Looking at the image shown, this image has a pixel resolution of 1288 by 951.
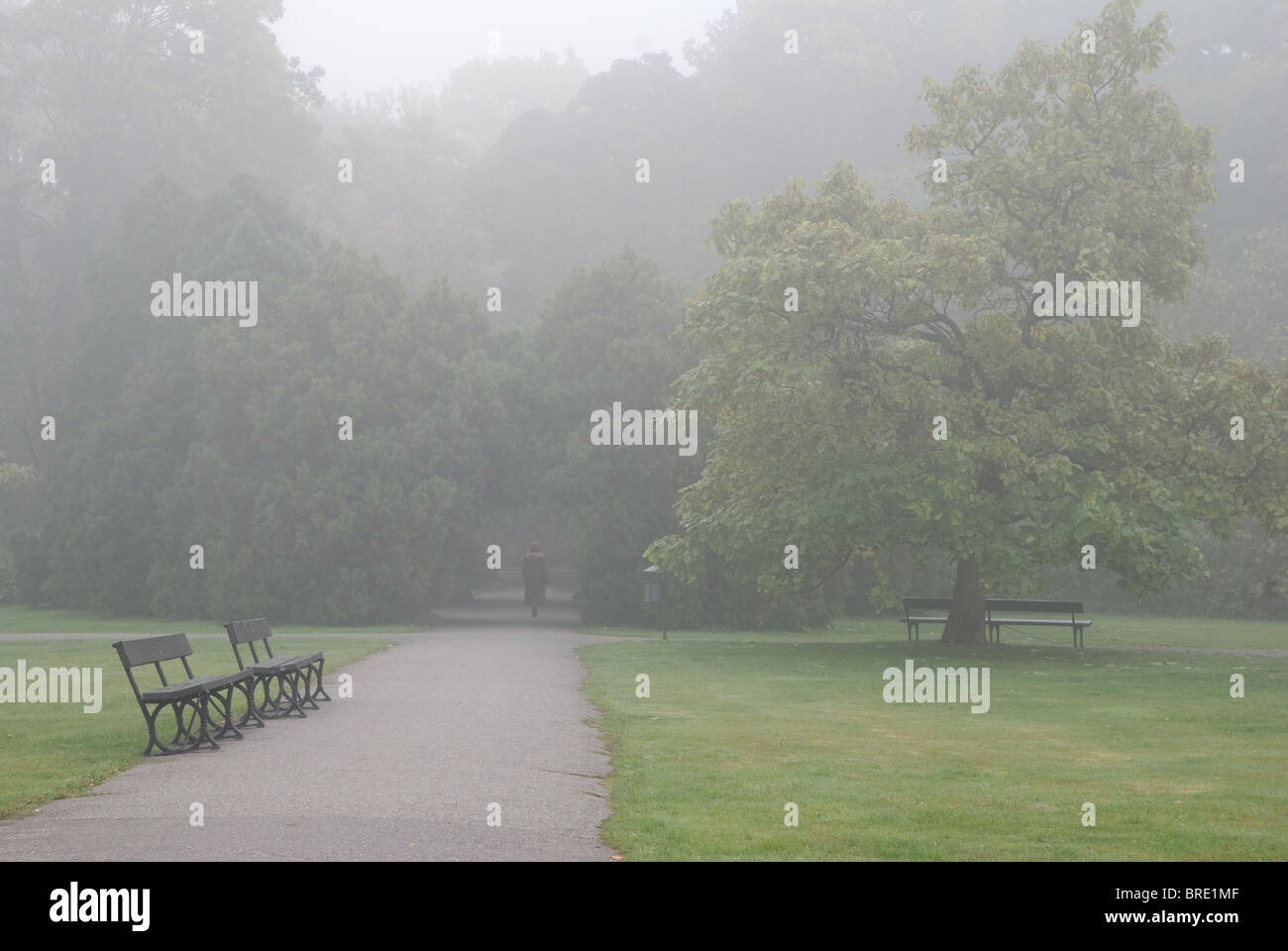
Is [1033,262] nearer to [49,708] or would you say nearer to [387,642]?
[387,642]

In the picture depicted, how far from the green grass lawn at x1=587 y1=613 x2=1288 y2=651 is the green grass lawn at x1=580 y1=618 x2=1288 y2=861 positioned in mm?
5857

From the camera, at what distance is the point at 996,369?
902 inches

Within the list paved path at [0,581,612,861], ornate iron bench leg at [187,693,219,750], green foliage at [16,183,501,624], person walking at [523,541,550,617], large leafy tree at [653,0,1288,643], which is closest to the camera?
paved path at [0,581,612,861]

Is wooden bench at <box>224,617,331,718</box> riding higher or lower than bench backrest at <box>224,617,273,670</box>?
lower

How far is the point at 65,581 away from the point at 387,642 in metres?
15.0

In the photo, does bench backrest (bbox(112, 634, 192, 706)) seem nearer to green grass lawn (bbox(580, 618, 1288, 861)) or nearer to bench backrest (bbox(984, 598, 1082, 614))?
green grass lawn (bbox(580, 618, 1288, 861))

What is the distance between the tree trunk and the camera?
24.7 meters

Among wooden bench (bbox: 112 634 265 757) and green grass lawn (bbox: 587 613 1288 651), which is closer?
wooden bench (bbox: 112 634 265 757)

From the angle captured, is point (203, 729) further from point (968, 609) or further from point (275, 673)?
point (968, 609)

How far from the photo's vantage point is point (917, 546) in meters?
22.8

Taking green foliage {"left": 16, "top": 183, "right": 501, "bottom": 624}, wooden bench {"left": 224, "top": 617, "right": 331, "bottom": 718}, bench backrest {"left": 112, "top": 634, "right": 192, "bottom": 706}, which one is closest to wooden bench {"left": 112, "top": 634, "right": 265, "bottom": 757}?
bench backrest {"left": 112, "top": 634, "right": 192, "bottom": 706}

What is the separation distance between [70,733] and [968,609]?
1687 cm

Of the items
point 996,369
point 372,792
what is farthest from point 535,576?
point 372,792

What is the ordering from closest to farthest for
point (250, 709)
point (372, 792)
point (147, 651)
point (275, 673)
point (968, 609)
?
point (372, 792) → point (147, 651) → point (250, 709) → point (275, 673) → point (968, 609)
